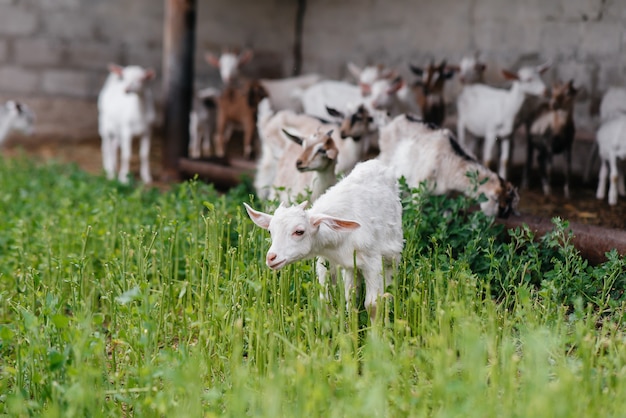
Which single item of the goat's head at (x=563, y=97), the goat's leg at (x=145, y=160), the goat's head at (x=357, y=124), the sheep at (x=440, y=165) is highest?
the goat's head at (x=563, y=97)

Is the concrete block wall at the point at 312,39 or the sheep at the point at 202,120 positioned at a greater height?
the concrete block wall at the point at 312,39

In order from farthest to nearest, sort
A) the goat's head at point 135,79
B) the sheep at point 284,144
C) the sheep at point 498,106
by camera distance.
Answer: the goat's head at point 135,79, the sheep at point 498,106, the sheep at point 284,144

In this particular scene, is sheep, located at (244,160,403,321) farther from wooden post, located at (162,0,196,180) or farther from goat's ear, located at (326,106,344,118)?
wooden post, located at (162,0,196,180)

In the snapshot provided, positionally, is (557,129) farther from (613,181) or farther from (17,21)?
(17,21)

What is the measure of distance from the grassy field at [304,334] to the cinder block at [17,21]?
704 centimetres

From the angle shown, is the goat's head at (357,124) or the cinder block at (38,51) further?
the cinder block at (38,51)

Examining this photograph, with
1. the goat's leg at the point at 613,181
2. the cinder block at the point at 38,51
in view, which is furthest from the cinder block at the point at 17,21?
the goat's leg at the point at 613,181

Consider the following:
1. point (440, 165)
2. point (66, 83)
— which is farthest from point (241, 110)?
point (440, 165)

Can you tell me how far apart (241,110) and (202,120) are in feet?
4.79

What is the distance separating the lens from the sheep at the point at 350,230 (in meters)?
4.25

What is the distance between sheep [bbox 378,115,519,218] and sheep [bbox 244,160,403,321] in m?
1.35

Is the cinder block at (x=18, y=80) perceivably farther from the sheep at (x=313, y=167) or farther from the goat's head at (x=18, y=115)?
the sheep at (x=313, y=167)

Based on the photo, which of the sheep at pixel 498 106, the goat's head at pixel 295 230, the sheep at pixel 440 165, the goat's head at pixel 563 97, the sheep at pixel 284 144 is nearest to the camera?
the goat's head at pixel 295 230

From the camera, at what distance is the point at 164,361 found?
4039 millimetres
